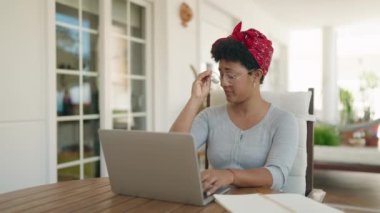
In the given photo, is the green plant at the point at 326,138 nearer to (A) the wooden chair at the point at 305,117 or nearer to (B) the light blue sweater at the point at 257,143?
(A) the wooden chair at the point at 305,117

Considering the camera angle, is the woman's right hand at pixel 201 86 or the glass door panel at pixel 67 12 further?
the glass door panel at pixel 67 12

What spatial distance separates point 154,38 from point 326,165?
2.16m

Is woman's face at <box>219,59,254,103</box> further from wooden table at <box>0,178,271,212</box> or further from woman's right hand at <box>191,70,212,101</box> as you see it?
wooden table at <box>0,178,271,212</box>

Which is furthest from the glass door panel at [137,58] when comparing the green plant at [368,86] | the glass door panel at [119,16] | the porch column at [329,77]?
the green plant at [368,86]

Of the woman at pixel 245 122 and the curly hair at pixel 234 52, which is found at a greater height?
the curly hair at pixel 234 52

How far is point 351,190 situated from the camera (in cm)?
369

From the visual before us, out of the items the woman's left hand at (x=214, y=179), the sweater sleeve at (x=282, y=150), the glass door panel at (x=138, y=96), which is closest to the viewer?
the woman's left hand at (x=214, y=179)

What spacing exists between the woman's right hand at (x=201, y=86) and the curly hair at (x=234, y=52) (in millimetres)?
206

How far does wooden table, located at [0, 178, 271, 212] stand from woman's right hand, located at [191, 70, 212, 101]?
57cm

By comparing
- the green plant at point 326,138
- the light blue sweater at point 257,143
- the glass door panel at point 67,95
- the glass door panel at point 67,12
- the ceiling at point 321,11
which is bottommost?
the green plant at point 326,138

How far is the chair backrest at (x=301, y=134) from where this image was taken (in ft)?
5.34

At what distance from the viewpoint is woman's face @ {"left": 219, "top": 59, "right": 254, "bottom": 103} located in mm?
1500

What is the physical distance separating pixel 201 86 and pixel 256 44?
0.34 meters

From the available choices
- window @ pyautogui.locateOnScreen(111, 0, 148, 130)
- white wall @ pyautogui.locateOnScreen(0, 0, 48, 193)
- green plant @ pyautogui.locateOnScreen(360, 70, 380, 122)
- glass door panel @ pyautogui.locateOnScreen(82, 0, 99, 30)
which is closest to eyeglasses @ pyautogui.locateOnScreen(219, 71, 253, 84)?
white wall @ pyautogui.locateOnScreen(0, 0, 48, 193)
